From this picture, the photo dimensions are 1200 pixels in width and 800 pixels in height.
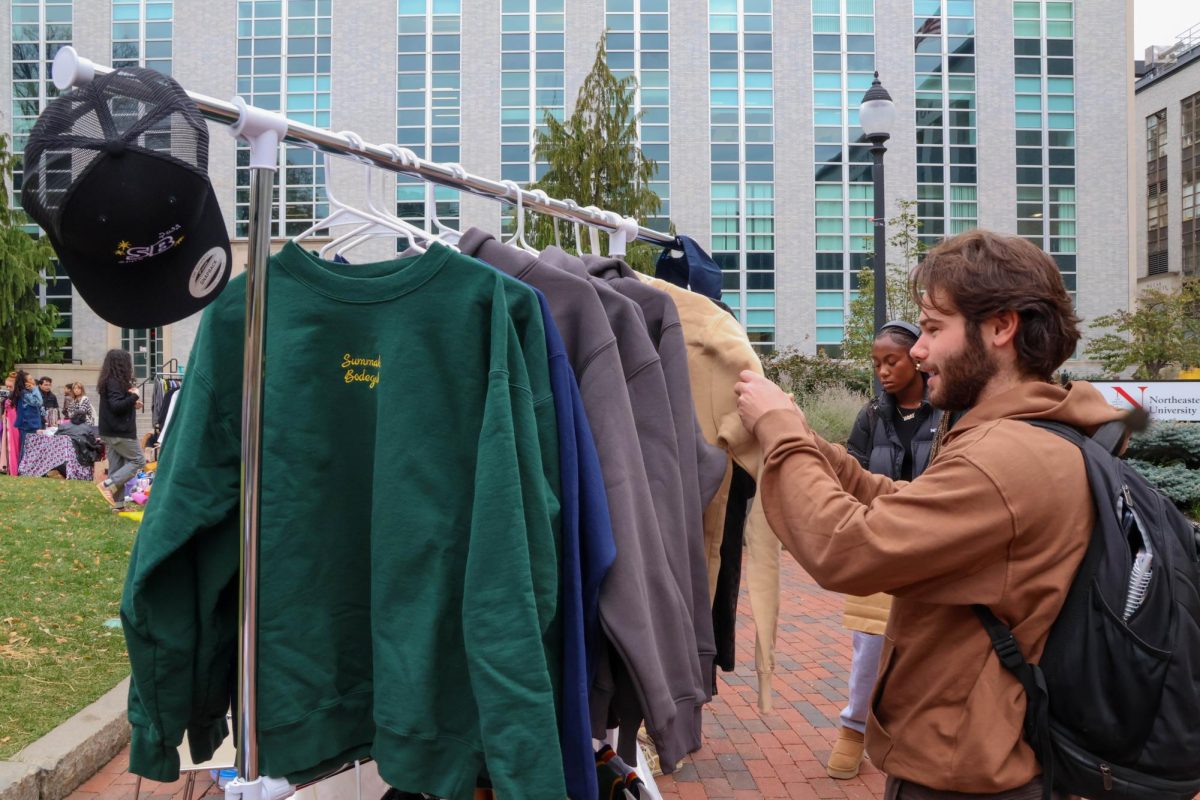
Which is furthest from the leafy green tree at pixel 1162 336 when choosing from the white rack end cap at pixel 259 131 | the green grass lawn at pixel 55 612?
the white rack end cap at pixel 259 131

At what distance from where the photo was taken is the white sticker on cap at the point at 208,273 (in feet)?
5.72

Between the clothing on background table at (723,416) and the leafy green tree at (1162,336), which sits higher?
the leafy green tree at (1162,336)

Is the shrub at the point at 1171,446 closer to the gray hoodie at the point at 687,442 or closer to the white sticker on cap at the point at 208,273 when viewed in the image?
the gray hoodie at the point at 687,442

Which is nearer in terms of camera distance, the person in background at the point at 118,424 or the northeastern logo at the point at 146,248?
the northeastern logo at the point at 146,248

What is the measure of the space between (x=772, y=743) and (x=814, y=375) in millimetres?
21400

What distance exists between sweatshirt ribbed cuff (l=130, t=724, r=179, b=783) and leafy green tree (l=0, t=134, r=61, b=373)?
29183 millimetres

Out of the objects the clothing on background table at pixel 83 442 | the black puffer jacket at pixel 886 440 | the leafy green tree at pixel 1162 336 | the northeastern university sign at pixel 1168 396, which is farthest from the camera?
the leafy green tree at pixel 1162 336

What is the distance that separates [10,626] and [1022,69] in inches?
1688

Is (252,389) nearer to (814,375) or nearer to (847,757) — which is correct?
(847,757)

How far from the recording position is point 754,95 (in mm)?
39125

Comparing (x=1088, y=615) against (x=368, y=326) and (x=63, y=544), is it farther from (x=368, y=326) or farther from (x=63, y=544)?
(x=63, y=544)

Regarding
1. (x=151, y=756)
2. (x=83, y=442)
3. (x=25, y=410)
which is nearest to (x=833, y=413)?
(x=83, y=442)

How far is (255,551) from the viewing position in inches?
76.8

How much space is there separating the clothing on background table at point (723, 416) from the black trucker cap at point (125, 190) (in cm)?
154
